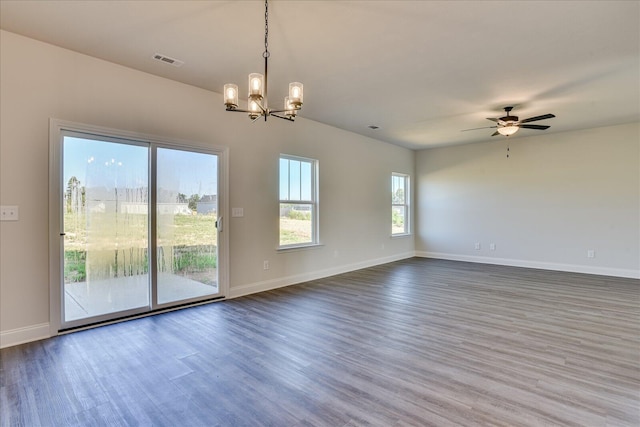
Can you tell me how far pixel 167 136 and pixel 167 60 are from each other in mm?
869

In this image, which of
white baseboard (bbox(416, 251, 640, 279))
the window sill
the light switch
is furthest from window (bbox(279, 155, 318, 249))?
white baseboard (bbox(416, 251, 640, 279))

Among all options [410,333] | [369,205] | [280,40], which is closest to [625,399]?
[410,333]

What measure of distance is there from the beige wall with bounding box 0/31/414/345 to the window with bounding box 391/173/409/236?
97 centimetres

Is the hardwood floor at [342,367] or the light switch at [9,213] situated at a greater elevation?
the light switch at [9,213]

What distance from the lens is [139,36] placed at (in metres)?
2.91

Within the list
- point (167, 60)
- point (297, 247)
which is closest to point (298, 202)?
point (297, 247)

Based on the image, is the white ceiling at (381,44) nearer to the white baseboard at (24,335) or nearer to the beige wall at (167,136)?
the beige wall at (167,136)

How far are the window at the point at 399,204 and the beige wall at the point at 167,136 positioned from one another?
3.19 feet

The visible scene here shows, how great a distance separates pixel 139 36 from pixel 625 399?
4637 millimetres

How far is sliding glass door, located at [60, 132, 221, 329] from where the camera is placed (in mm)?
3260

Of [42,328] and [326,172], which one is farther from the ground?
[326,172]

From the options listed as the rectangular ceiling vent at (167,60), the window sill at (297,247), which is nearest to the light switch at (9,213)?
the rectangular ceiling vent at (167,60)

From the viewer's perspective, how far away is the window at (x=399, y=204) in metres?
7.84

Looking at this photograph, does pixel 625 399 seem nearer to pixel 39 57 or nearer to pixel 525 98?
pixel 525 98
